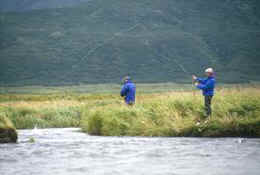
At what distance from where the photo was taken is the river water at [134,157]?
1350 cm

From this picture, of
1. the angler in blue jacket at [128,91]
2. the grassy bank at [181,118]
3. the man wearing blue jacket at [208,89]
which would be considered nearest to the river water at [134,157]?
the grassy bank at [181,118]

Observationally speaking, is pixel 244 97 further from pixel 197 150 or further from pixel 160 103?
pixel 197 150

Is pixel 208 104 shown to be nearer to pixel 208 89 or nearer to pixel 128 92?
pixel 208 89

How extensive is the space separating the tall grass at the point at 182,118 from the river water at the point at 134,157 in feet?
3.95

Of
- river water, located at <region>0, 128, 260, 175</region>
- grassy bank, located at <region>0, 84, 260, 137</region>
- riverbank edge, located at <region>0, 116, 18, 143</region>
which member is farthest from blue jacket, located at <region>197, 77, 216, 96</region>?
riverbank edge, located at <region>0, 116, 18, 143</region>

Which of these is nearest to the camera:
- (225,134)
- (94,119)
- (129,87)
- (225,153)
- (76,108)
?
(225,153)

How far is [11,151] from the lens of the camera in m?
17.5

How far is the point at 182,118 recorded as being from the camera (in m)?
22.5

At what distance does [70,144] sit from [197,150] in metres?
4.62

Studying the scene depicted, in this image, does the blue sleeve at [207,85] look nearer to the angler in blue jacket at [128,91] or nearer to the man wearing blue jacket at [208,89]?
the man wearing blue jacket at [208,89]

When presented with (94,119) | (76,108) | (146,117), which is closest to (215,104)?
(146,117)

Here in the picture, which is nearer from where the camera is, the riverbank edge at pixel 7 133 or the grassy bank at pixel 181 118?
the riverbank edge at pixel 7 133

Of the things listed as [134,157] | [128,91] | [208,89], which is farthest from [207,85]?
[134,157]

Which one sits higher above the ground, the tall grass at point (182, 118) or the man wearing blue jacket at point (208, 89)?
the man wearing blue jacket at point (208, 89)
